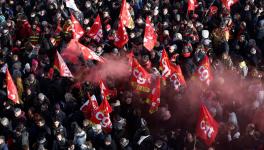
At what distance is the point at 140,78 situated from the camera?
14617mm

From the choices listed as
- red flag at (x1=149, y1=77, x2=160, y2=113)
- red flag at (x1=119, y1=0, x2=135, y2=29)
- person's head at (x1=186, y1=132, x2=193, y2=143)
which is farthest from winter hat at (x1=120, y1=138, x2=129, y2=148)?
red flag at (x1=119, y1=0, x2=135, y2=29)

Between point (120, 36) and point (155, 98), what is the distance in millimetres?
2955

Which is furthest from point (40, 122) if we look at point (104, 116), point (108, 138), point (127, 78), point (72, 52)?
point (72, 52)

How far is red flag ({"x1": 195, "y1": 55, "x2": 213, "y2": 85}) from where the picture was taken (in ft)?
48.8

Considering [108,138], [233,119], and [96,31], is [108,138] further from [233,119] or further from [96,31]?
[96,31]

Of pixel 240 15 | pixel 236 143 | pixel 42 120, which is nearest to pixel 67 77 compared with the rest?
pixel 42 120

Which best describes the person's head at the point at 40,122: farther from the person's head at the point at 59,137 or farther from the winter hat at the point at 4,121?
the winter hat at the point at 4,121

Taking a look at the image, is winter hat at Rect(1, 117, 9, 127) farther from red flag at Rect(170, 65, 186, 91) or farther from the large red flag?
the large red flag

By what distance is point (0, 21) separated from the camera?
701 inches

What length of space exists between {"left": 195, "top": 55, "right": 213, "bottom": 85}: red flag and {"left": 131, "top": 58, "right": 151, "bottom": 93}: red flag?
1.39 m

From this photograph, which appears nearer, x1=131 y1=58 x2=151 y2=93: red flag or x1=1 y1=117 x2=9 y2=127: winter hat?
x1=1 y1=117 x2=9 y2=127: winter hat

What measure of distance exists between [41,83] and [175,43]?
13.6 ft

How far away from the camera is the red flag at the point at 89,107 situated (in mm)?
14016

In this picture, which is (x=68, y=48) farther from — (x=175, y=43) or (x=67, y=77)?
(x=175, y=43)
